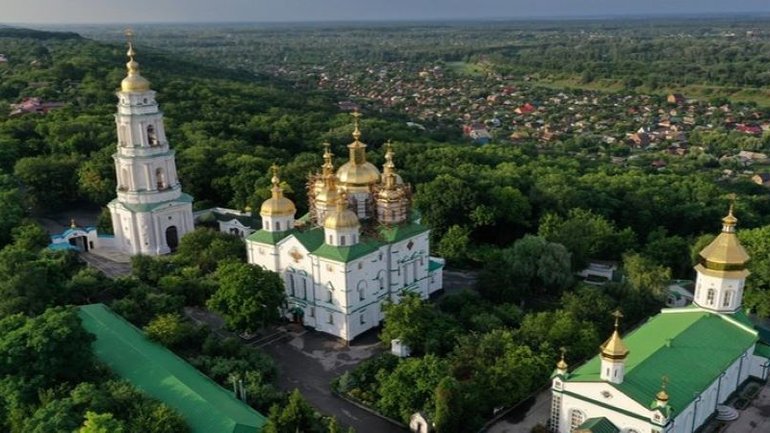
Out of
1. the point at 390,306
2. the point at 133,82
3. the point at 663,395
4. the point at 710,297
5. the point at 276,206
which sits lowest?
the point at 390,306

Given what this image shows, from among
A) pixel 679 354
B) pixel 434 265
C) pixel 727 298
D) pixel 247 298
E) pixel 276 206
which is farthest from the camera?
pixel 434 265

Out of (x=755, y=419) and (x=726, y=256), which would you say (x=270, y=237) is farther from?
(x=755, y=419)

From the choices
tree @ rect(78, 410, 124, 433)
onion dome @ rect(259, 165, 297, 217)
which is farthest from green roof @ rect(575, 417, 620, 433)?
onion dome @ rect(259, 165, 297, 217)

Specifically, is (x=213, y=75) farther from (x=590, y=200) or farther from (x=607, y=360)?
(x=607, y=360)

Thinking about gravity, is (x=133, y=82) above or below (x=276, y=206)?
→ above

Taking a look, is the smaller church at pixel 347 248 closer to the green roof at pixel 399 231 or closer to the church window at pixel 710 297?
the green roof at pixel 399 231

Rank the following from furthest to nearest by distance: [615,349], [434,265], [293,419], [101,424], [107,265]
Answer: [107,265]
[434,265]
[615,349]
[293,419]
[101,424]

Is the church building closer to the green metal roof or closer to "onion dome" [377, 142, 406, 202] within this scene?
"onion dome" [377, 142, 406, 202]

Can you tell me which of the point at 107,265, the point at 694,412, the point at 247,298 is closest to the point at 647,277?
the point at 694,412
